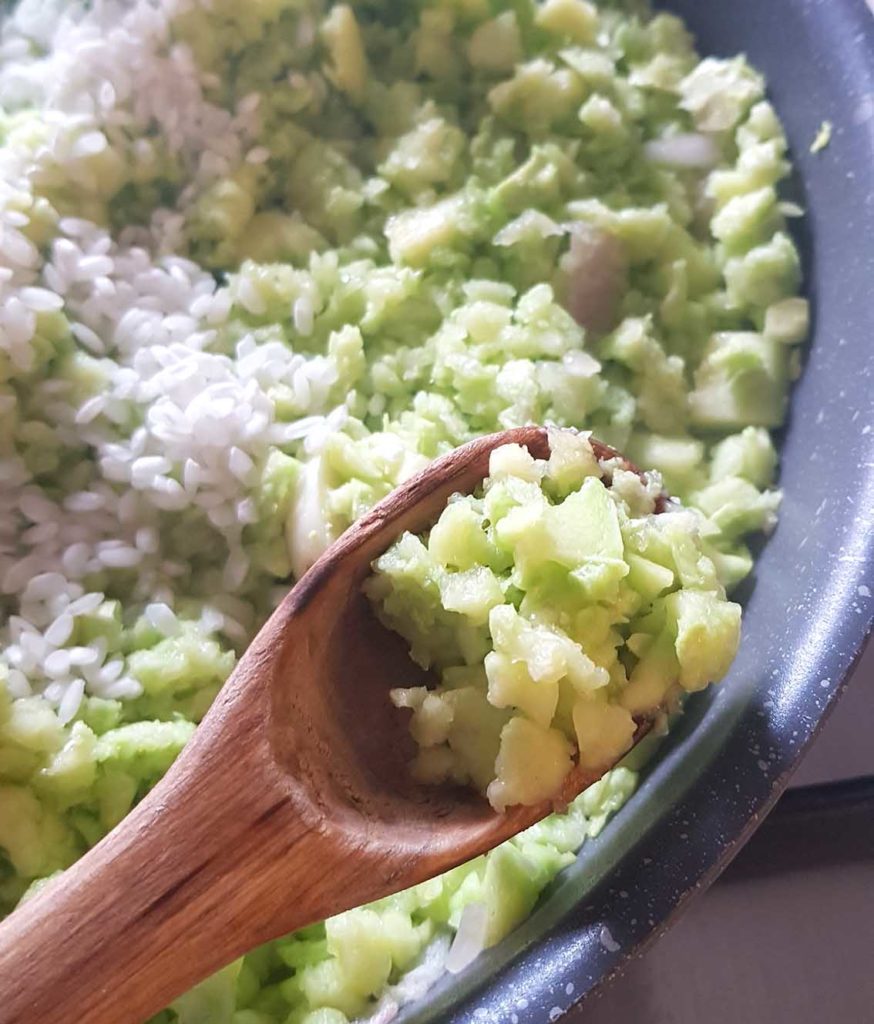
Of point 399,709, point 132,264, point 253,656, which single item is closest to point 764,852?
point 399,709

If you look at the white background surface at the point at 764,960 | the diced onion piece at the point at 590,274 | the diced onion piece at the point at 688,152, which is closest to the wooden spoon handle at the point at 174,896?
the white background surface at the point at 764,960

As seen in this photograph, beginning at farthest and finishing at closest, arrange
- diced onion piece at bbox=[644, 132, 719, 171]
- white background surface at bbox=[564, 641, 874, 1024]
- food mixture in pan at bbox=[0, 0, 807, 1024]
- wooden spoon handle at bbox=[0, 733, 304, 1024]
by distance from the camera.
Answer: diced onion piece at bbox=[644, 132, 719, 171]
white background surface at bbox=[564, 641, 874, 1024]
food mixture in pan at bbox=[0, 0, 807, 1024]
wooden spoon handle at bbox=[0, 733, 304, 1024]

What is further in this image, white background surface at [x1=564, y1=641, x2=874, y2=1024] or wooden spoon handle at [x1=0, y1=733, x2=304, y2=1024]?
white background surface at [x1=564, y1=641, x2=874, y2=1024]

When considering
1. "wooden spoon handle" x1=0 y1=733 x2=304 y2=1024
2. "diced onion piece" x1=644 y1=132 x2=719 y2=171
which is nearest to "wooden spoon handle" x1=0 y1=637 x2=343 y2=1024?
"wooden spoon handle" x1=0 y1=733 x2=304 y2=1024

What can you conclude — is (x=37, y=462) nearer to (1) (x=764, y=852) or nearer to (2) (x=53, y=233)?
(2) (x=53, y=233)

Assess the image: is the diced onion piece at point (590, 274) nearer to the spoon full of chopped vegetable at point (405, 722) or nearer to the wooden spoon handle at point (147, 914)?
the spoon full of chopped vegetable at point (405, 722)

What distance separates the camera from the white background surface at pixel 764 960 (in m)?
1.14

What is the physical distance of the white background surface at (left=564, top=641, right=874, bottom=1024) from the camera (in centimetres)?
114

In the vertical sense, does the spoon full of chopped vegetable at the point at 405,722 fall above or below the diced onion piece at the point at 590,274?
below

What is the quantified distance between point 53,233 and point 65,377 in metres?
0.18

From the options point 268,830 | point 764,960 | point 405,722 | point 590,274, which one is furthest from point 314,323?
point 764,960

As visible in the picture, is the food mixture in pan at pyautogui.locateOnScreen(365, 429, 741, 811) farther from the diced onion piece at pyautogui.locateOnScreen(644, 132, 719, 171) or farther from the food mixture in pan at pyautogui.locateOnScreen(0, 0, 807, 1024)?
the diced onion piece at pyautogui.locateOnScreen(644, 132, 719, 171)

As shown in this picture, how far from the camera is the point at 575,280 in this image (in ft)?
4.03

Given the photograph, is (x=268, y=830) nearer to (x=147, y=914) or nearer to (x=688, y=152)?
(x=147, y=914)
